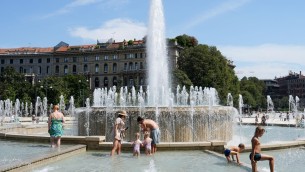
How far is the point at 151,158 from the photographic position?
1399 cm

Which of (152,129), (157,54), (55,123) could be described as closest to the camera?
(152,129)

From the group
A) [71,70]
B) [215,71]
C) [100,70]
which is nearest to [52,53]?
[71,70]

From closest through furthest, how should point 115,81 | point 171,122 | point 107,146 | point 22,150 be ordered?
point 107,146 → point 22,150 → point 171,122 → point 115,81

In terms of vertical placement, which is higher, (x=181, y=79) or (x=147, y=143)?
(x=181, y=79)

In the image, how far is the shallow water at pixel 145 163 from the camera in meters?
11.7

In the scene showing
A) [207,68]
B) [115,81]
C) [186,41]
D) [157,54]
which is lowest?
[157,54]

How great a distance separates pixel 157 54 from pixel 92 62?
87.3 meters

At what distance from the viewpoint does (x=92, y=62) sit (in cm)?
11894

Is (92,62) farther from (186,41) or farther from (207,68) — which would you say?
(207,68)

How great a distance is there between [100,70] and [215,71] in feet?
156

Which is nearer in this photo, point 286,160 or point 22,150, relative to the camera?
point 286,160

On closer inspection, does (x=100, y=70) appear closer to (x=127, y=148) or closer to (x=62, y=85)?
(x=62, y=85)

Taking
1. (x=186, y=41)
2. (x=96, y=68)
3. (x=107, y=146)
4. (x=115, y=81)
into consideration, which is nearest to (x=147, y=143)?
(x=107, y=146)

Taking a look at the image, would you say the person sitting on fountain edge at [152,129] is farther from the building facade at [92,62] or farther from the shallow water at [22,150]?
the building facade at [92,62]
